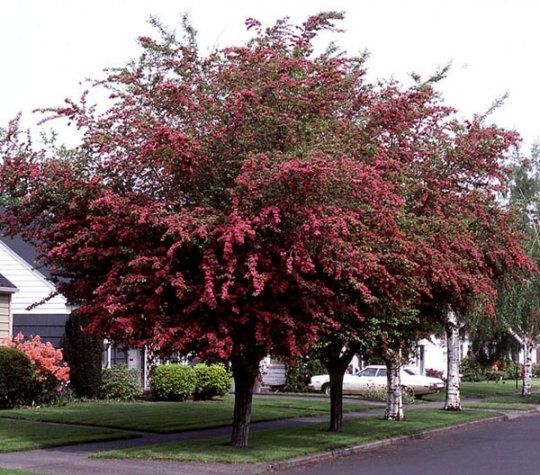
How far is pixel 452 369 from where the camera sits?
33.0 meters

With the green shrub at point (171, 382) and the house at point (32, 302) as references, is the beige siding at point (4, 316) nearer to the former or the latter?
the house at point (32, 302)

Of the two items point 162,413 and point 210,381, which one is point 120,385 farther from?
point 162,413

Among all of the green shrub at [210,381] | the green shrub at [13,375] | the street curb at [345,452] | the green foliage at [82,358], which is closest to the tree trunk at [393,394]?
the street curb at [345,452]

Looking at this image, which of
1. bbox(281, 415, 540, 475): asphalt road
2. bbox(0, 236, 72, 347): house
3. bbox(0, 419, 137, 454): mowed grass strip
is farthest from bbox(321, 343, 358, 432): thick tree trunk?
bbox(0, 236, 72, 347): house

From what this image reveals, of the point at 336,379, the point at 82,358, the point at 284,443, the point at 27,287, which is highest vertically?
the point at 27,287

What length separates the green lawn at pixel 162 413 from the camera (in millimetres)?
22875

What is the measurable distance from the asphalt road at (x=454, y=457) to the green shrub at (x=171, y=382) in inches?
397

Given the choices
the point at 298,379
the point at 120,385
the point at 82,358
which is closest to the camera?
the point at 82,358

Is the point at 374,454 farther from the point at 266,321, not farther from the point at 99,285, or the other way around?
the point at 99,285

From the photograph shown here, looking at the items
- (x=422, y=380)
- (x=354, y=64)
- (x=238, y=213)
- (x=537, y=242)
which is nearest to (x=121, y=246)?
(x=238, y=213)

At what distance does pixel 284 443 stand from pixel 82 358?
12.4 m

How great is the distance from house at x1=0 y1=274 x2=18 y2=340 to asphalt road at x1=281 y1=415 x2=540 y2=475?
1223 cm

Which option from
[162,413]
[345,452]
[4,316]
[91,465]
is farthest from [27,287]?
[91,465]

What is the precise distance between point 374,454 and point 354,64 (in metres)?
7.52
